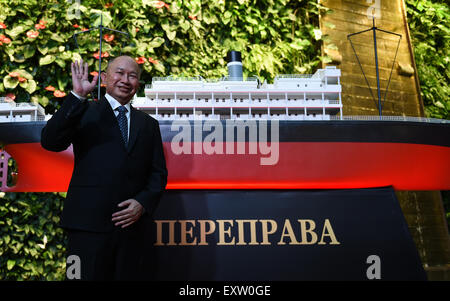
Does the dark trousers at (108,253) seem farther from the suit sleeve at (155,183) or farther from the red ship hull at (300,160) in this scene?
the red ship hull at (300,160)

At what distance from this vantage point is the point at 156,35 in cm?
483

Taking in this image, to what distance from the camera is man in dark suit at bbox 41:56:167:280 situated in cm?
154

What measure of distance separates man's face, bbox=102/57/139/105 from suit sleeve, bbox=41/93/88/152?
203mm

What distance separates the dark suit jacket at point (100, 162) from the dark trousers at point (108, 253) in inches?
1.8

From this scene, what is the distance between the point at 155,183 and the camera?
5.77 feet

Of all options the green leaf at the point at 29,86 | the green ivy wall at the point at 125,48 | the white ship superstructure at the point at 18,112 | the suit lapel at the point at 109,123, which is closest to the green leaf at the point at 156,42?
the green ivy wall at the point at 125,48

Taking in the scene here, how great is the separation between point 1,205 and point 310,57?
193 inches

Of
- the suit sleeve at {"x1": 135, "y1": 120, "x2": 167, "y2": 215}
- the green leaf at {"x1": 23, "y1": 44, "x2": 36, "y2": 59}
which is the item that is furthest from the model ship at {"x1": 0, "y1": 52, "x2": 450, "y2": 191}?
the green leaf at {"x1": 23, "y1": 44, "x2": 36, "y2": 59}

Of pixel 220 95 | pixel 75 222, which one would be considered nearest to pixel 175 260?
pixel 75 222

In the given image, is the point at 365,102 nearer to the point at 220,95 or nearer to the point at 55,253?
the point at 220,95

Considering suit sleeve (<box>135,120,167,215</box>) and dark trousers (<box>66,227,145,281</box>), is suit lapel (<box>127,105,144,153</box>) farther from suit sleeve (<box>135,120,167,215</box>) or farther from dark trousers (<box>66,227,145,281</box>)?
dark trousers (<box>66,227,145,281</box>)

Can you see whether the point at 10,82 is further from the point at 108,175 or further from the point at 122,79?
the point at 108,175

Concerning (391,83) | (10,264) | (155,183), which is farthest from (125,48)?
(391,83)

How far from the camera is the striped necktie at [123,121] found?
5.64 feet
